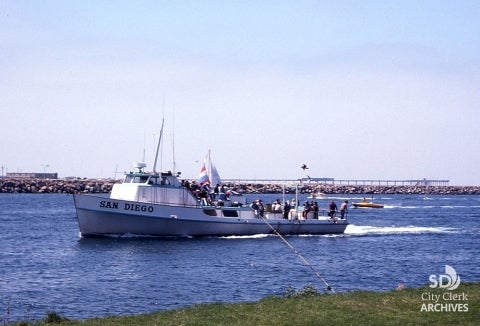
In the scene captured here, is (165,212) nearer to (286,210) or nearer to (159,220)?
(159,220)

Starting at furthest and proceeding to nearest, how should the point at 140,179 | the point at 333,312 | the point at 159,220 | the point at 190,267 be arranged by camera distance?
the point at 140,179 < the point at 159,220 < the point at 190,267 < the point at 333,312

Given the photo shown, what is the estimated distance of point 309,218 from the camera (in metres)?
60.1

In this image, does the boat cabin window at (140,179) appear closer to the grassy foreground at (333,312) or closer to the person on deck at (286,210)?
the person on deck at (286,210)

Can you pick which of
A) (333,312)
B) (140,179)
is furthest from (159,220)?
(333,312)

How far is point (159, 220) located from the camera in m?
51.2

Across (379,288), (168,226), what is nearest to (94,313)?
(379,288)

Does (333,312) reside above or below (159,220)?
below

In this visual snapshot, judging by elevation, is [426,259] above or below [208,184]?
below

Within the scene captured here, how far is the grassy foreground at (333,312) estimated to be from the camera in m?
16.8

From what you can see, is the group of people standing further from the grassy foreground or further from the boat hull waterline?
the grassy foreground

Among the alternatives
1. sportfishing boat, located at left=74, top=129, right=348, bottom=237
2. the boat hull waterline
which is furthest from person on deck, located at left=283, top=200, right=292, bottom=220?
the boat hull waterline

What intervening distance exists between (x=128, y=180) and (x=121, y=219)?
3.73 meters

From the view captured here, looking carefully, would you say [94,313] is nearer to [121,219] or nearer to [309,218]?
[121,219]

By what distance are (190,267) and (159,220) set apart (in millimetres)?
14550
